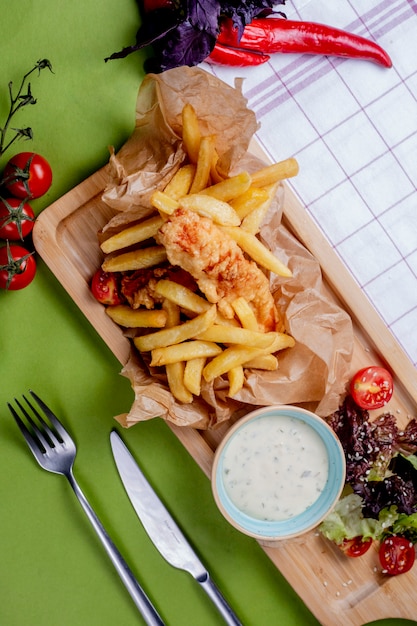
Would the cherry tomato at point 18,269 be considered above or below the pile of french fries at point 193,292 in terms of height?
above

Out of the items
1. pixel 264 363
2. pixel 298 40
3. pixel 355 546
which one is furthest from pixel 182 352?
pixel 298 40

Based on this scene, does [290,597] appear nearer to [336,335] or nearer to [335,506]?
[335,506]

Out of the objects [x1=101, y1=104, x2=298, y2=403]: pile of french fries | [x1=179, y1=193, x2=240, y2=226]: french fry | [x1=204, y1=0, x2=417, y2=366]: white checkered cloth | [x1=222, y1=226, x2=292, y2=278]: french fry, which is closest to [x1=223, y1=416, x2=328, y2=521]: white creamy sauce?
[x1=101, y1=104, x2=298, y2=403]: pile of french fries

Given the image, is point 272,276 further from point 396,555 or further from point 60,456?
point 396,555

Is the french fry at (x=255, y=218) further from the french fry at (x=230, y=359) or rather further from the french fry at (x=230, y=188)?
the french fry at (x=230, y=359)

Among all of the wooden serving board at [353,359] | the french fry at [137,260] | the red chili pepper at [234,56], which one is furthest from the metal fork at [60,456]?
the red chili pepper at [234,56]

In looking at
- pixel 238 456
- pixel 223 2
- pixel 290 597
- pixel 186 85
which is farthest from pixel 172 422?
pixel 223 2

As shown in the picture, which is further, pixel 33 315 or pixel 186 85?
pixel 33 315
